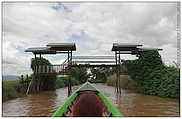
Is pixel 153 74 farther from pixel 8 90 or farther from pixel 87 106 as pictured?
pixel 8 90

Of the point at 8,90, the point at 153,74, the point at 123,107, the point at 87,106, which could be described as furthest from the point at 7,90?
the point at 153,74

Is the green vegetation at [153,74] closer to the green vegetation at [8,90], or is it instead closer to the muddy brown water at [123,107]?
the muddy brown water at [123,107]

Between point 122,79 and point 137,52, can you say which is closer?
point 137,52

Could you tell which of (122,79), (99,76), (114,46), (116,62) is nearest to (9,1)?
(114,46)

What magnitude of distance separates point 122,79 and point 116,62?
14.0 feet

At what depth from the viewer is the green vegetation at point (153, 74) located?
1110cm

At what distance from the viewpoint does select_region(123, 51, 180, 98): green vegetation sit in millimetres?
11097

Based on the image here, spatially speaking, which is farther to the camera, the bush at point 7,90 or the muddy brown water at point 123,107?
the muddy brown water at point 123,107

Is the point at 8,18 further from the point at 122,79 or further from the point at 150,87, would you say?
the point at 122,79

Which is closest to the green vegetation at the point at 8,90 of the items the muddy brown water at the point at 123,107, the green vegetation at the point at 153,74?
the muddy brown water at the point at 123,107

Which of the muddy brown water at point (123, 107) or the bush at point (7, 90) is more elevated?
the bush at point (7, 90)

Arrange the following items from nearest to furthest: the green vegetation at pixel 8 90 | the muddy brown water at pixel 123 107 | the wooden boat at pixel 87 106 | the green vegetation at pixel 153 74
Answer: the wooden boat at pixel 87 106
the green vegetation at pixel 8 90
the muddy brown water at pixel 123 107
the green vegetation at pixel 153 74

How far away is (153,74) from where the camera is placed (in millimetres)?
12812

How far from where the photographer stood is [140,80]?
45.5 ft
